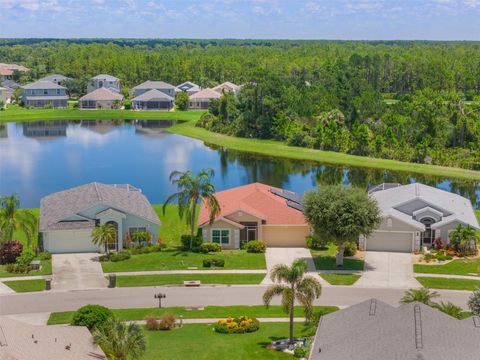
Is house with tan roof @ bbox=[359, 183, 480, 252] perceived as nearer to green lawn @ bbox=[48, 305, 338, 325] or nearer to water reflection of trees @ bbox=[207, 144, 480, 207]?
green lawn @ bbox=[48, 305, 338, 325]

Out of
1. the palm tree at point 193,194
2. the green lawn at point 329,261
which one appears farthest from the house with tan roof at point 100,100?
the green lawn at point 329,261

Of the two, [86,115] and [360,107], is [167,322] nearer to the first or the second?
[360,107]

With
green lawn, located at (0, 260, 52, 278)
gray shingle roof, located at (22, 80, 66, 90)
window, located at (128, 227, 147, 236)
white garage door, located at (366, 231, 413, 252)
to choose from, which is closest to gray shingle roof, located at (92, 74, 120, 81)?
gray shingle roof, located at (22, 80, 66, 90)

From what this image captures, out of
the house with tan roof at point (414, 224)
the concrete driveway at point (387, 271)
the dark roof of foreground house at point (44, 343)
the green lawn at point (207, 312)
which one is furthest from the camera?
the house with tan roof at point (414, 224)

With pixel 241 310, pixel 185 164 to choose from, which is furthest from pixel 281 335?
pixel 185 164

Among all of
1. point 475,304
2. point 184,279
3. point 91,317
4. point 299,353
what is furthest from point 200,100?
point 299,353

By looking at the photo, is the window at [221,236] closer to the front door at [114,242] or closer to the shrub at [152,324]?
the front door at [114,242]
